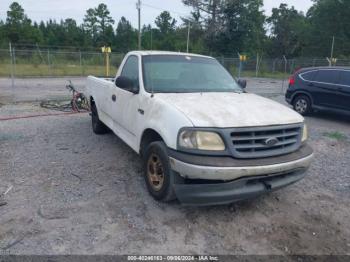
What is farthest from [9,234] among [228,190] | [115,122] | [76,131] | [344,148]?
[344,148]

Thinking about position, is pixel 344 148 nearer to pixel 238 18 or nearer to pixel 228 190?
Result: pixel 228 190

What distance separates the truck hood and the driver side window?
72 cm

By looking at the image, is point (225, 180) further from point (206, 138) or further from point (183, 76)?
point (183, 76)

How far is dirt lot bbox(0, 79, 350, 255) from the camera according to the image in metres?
3.28

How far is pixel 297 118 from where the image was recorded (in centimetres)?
401

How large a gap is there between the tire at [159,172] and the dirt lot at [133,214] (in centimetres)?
20

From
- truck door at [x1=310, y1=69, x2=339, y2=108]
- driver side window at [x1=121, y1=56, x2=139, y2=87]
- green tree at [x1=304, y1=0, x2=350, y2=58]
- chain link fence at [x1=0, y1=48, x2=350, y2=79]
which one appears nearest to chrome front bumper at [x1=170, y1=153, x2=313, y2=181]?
driver side window at [x1=121, y1=56, x2=139, y2=87]

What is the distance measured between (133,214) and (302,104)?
27.6ft

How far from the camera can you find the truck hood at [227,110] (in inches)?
138

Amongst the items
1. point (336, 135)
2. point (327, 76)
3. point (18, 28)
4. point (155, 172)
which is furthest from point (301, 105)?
point (18, 28)

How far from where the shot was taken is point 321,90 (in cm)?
1005

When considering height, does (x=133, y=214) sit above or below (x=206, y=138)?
below

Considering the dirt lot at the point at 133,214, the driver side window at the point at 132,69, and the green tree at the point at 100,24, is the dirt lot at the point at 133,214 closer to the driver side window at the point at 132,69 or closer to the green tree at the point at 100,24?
the driver side window at the point at 132,69

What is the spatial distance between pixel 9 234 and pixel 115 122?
8.47 ft
